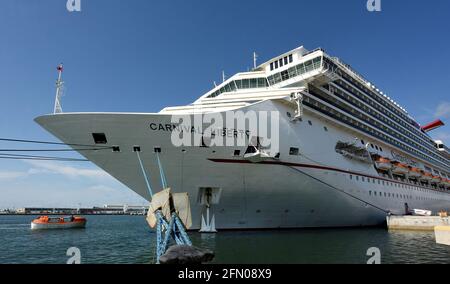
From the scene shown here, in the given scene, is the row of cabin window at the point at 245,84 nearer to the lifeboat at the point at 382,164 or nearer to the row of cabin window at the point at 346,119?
the row of cabin window at the point at 346,119

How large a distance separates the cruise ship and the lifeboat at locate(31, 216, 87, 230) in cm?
2093

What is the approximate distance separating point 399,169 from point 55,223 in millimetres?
39080

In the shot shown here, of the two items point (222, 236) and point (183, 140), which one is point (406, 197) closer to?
point (222, 236)

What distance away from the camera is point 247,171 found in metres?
17.8

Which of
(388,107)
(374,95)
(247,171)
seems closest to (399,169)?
(374,95)

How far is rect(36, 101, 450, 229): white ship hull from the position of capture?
16.0m

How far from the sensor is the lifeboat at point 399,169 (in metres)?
31.4

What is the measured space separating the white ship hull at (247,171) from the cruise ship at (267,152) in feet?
0.20

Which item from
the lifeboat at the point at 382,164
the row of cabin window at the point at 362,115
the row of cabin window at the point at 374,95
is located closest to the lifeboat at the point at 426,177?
the row of cabin window at the point at 362,115

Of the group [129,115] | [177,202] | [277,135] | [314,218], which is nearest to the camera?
[177,202]

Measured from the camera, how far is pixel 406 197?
1340 inches

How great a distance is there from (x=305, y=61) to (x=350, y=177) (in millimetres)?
10075
